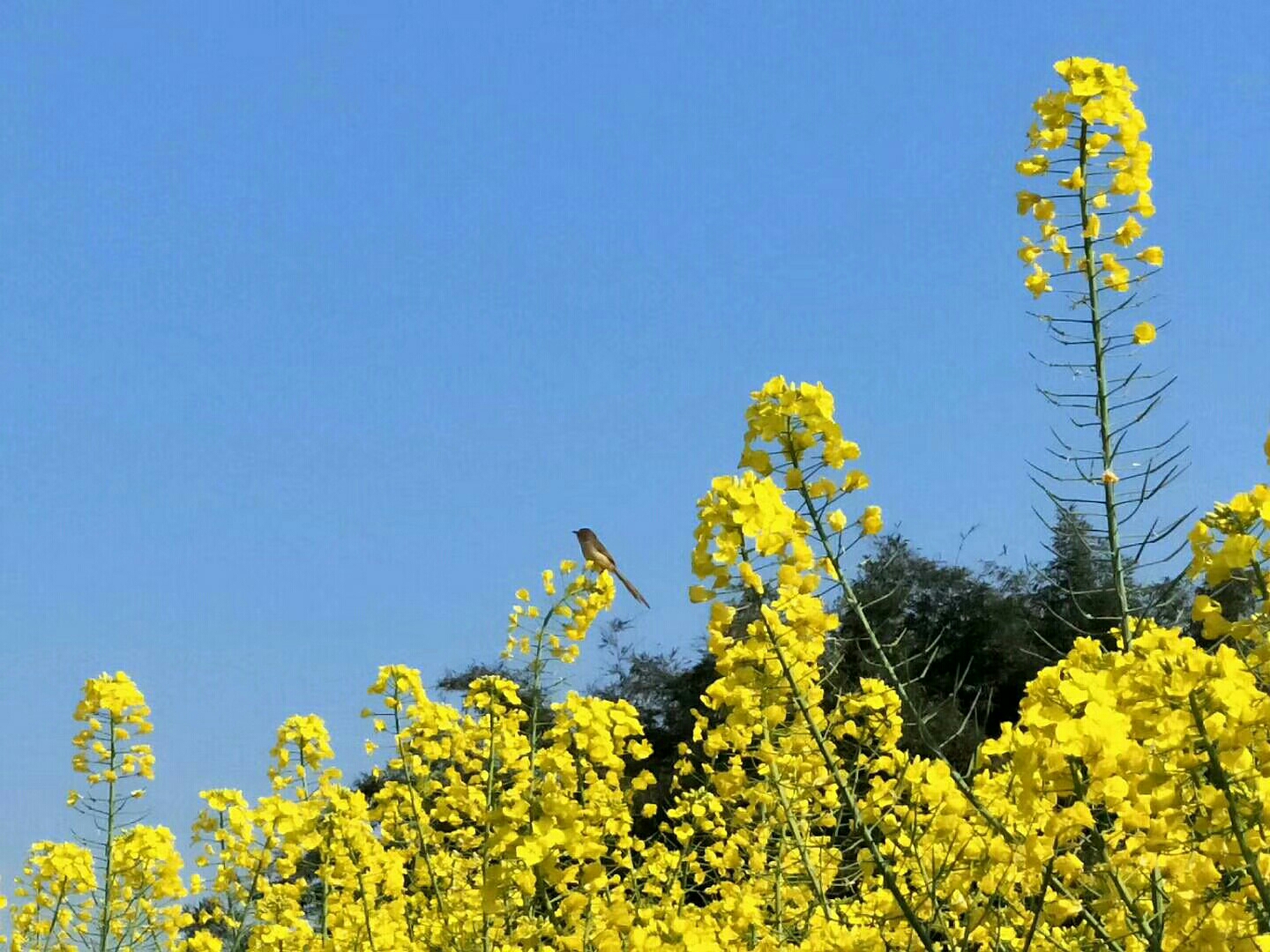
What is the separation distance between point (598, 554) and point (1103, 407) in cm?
299

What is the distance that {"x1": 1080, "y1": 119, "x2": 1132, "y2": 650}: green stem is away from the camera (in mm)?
4812

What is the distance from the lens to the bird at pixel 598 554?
7363mm

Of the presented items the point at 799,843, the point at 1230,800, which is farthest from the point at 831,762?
the point at 1230,800

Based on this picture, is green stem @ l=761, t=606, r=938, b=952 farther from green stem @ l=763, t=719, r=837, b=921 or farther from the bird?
the bird

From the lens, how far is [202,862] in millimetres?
7219

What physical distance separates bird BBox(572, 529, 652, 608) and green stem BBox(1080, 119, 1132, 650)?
8.96ft

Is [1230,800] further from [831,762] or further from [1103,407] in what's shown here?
[1103,407]

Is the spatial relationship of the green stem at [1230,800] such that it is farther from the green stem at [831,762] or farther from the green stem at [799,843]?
the green stem at [799,843]

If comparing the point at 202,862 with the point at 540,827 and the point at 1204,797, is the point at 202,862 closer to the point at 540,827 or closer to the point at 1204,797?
the point at 540,827

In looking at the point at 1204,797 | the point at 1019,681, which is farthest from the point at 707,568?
the point at 1019,681

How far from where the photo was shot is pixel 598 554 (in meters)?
7.39

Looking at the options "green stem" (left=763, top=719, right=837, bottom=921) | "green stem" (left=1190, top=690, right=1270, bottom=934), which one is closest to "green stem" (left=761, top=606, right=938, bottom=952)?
"green stem" (left=763, top=719, right=837, bottom=921)

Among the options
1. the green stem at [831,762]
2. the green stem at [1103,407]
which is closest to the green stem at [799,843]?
the green stem at [831,762]

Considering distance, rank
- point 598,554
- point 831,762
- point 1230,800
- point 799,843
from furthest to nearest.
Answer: point 598,554 < point 799,843 < point 831,762 < point 1230,800
